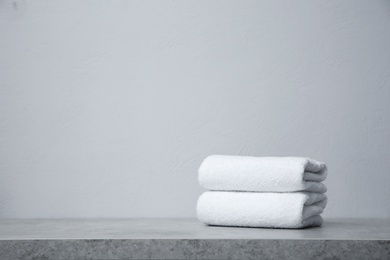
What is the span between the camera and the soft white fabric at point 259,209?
1.57 m

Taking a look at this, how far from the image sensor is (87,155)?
6.59ft

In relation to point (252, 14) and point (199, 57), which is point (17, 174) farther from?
point (252, 14)

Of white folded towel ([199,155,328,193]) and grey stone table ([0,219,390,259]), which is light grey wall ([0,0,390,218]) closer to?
white folded towel ([199,155,328,193])

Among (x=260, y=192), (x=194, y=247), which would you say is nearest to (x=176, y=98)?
(x=260, y=192)

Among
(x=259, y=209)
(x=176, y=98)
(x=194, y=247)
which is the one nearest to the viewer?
(x=194, y=247)

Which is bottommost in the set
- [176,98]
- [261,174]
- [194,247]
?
[194,247]

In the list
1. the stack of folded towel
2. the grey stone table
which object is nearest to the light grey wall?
the stack of folded towel

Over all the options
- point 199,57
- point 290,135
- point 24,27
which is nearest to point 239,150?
point 290,135

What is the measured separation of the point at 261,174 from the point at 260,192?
0.17 feet

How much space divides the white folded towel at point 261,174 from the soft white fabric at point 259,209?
0.06 ft

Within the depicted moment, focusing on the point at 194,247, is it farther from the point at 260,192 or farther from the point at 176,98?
the point at 176,98

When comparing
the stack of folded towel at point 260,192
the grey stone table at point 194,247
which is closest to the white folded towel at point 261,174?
the stack of folded towel at point 260,192

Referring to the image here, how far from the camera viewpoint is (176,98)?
6.63ft

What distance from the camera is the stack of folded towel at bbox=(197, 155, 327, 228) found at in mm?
1574
